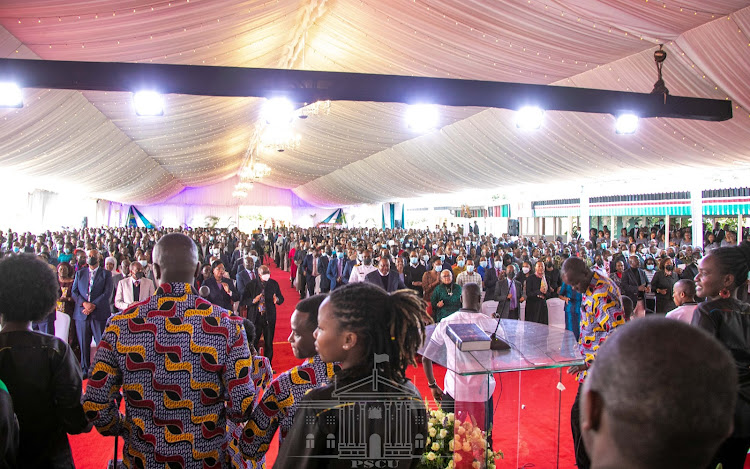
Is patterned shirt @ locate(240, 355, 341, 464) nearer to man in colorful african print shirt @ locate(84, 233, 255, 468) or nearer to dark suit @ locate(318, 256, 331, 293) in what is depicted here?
man in colorful african print shirt @ locate(84, 233, 255, 468)

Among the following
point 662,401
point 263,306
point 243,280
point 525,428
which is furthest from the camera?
point 243,280

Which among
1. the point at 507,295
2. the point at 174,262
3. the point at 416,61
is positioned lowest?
the point at 507,295

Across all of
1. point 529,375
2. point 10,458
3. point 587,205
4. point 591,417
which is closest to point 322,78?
point 529,375

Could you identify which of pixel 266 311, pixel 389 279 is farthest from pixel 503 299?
pixel 266 311

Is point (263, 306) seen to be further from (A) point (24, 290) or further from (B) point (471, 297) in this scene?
(A) point (24, 290)

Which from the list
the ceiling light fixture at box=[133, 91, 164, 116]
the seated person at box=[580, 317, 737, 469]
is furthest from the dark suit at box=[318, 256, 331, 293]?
the seated person at box=[580, 317, 737, 469]

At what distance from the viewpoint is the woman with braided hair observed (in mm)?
1361

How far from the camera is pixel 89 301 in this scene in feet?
22.2

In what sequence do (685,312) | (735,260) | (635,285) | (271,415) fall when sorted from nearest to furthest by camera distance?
1. (271,415)
2. (735,260)
3. (685,312)
4. (635,285)

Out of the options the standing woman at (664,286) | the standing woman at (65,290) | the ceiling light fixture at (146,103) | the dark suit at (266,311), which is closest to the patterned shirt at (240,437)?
the dark suit at (266,311)

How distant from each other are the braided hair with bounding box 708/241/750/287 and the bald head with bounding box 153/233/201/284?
2.93m

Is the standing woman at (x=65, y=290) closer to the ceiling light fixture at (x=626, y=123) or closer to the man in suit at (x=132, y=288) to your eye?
the man in suit at (x=132, y=288)

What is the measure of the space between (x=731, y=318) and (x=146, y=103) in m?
5.96

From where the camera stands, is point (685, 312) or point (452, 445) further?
point (685, 312)
